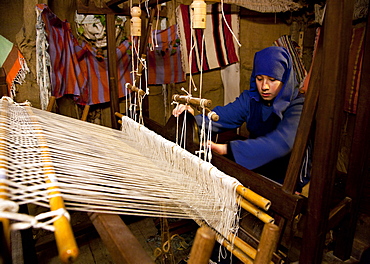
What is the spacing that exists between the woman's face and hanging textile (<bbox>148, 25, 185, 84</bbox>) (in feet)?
7.36

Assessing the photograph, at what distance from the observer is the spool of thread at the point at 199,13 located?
125 centimetres

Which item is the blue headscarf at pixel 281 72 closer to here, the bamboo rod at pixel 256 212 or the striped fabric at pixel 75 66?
the bamboo rod at pixel 256 212

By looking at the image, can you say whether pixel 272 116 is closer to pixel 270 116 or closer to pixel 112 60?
pixel 270 116

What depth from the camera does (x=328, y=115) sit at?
3.29 feet

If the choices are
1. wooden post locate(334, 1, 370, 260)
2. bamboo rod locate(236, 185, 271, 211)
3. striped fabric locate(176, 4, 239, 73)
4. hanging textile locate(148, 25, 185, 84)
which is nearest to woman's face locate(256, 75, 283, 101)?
wooden post locate(334, 1, 370, 260)

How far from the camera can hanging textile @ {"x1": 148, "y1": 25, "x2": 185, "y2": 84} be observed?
155 inches

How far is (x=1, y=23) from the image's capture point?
2998 mm

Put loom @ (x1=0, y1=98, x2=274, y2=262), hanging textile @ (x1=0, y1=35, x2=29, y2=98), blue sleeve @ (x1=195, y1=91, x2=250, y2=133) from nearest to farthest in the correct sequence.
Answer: loom @ (x1=0, y1=98, x2=274, y2=262)
blue sleeve @ (x1=195, y1=91, x2=250, y2=133)
hanging textile @ (x1=0, y1=35, x2=29, y2=98)

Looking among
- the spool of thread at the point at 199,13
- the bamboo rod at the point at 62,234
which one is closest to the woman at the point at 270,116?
the spool of thread at the point at 199,13

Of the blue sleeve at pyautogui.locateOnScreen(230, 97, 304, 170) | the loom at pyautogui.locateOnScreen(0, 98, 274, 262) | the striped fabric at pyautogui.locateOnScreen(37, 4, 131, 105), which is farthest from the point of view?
the striped fabric at pyautogui.locateOnScreen(37, 4, 131, 105)

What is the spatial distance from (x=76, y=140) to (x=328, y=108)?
1209 mm

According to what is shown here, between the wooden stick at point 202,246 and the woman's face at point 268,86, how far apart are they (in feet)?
5.15

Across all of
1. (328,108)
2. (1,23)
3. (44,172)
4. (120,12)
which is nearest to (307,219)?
(328,108)

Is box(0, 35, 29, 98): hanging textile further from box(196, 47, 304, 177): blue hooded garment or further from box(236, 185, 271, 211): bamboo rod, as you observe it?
box(236, 185, 271, 211): bamboo rod
